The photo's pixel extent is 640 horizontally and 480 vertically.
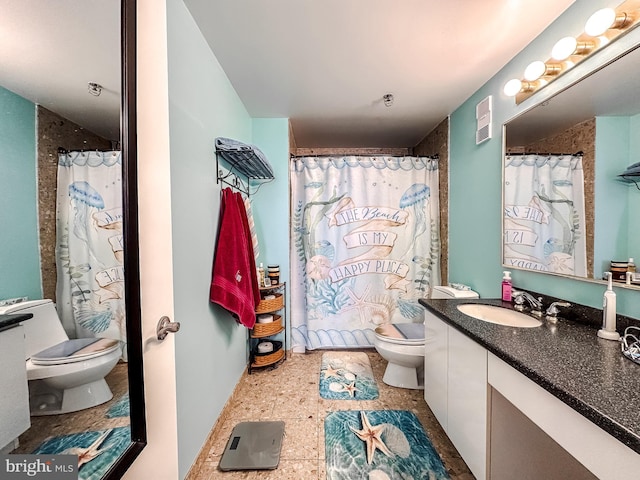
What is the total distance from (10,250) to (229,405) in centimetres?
175

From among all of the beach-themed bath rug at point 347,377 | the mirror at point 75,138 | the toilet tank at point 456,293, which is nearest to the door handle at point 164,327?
the mirror at point 75,138

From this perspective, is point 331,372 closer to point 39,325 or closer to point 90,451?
point 90,451

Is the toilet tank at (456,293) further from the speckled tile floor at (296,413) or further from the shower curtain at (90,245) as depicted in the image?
the shower curtain at (90,245)

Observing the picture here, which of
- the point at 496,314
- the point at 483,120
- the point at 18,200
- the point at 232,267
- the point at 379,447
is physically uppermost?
the point at 483,120

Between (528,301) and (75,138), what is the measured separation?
2074 mm

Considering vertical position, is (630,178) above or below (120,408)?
above

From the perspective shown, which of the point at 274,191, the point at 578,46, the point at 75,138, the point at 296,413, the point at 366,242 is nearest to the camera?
A: the point at 75,138

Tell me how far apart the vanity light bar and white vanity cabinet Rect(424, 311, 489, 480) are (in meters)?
1.40

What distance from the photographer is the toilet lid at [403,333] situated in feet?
6.46

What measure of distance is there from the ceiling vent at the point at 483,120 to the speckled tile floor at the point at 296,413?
1.97 m

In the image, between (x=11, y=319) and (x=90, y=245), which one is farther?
(x=90, y=245)

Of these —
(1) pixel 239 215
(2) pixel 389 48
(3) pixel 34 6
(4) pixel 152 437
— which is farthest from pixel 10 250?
(2) pixel 389 48

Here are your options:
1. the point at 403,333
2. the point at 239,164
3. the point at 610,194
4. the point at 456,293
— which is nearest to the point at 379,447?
the point at 403,333

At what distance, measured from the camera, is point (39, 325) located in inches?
20.8
